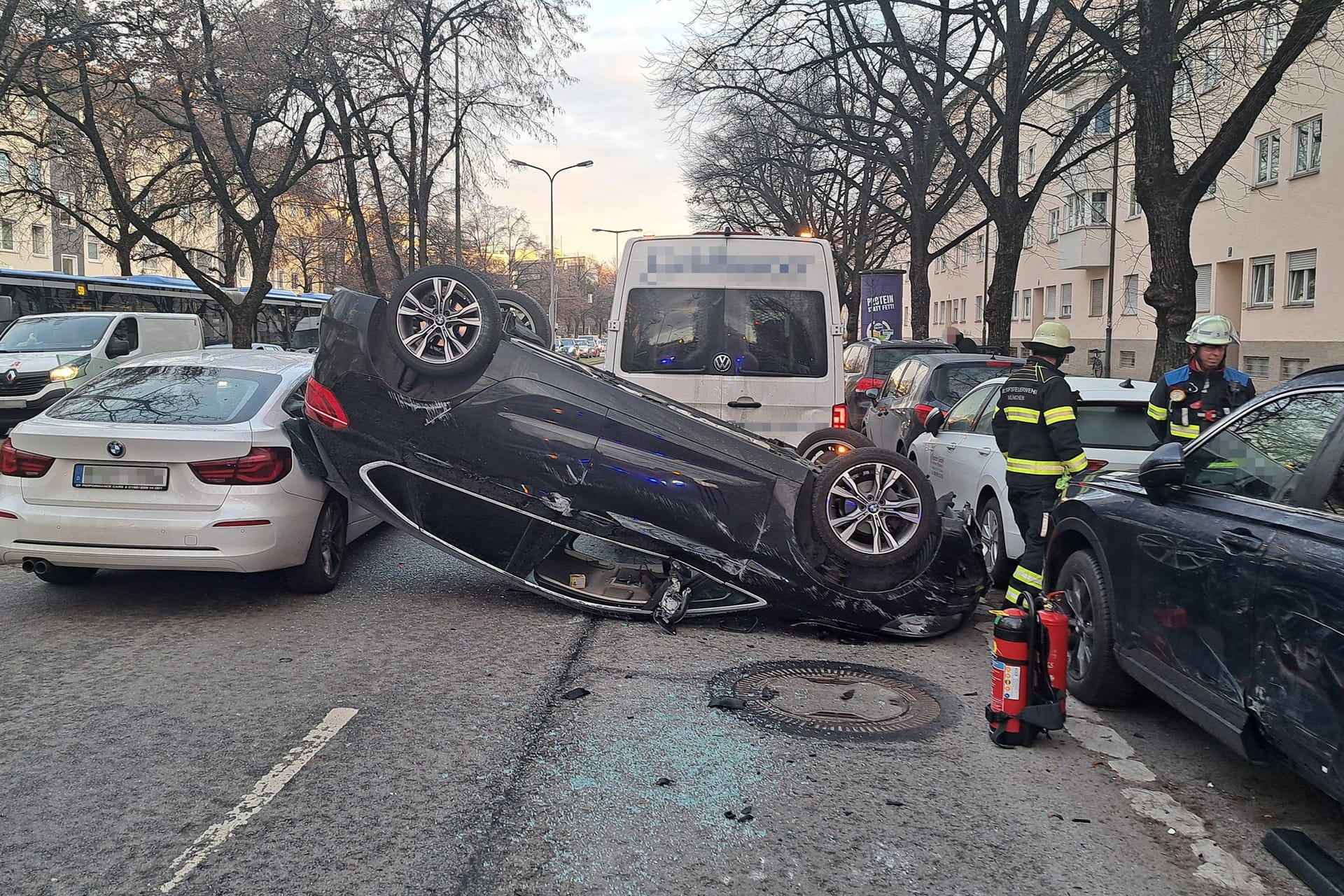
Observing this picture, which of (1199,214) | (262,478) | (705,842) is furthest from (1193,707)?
(1199,214)

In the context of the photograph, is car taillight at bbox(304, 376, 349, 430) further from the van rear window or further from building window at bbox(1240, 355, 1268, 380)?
building window at bbox(1240, 355, 1268, 380)

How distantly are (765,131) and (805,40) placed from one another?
37.7 ft

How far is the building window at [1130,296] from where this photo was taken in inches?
1476

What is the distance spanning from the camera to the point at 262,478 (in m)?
6.15

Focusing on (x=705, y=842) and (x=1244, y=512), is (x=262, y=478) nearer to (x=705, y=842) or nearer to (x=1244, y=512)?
(x=705, y=842)

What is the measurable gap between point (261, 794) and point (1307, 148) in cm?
2911

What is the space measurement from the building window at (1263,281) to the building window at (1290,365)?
1.86m

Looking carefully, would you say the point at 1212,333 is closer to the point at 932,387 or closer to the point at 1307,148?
the point at 932,387

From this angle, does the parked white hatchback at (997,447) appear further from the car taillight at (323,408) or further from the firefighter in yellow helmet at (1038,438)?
the car taillight at (323,408)

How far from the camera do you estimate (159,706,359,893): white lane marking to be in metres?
3.28

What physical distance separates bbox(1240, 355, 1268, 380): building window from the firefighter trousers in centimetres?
2423

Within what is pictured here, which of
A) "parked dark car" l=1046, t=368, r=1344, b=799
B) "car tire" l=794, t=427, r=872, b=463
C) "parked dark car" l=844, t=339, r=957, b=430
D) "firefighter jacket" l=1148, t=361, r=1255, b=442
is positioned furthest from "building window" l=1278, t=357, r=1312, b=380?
"parked dark car" l=1046, t=368, r=1344, b=799

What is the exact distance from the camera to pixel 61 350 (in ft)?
57.8

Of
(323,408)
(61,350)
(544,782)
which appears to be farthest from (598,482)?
(61,350)
